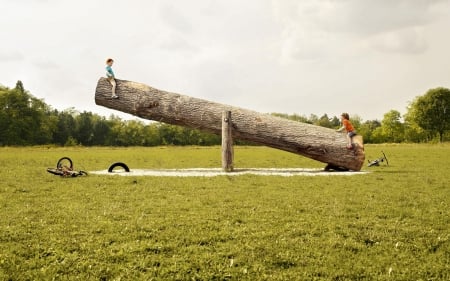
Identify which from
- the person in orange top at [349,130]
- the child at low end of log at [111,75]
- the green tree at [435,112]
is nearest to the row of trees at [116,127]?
the green tree at [435,112]

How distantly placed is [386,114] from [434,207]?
10836 centimetres

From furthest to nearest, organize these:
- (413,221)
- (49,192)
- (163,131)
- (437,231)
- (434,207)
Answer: (163,131), (49,192), (434,207), (413,221), (437,231)

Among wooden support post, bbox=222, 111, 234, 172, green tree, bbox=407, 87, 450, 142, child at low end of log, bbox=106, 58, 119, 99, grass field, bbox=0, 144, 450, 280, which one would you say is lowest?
grass field, bbox=0, 144, 450, 280

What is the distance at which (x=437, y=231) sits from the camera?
8117 mm

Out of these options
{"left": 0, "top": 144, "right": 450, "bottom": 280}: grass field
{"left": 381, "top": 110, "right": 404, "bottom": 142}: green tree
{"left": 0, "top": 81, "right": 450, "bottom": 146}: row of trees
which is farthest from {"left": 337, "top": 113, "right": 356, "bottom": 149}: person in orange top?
{"left": 381, "top": 110, "right": 404, "bottom": 142}: green tree

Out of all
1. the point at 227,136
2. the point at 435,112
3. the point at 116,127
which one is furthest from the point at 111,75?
the point at 116,127

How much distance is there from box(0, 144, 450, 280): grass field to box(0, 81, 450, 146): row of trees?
263 feet

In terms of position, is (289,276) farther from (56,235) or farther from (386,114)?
(386,114)

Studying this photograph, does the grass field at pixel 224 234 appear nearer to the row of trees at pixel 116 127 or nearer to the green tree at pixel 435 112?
the row of trees at pixel 116 127

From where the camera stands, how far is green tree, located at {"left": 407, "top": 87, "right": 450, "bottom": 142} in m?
89.6

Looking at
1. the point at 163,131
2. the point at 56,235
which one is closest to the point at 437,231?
the point at 56,235

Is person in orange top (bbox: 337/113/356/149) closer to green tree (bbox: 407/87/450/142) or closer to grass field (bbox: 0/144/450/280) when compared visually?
grass field (bbox: 0/144/450/280)

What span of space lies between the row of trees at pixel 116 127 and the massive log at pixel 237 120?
7273cm

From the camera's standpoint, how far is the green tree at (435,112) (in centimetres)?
8962
